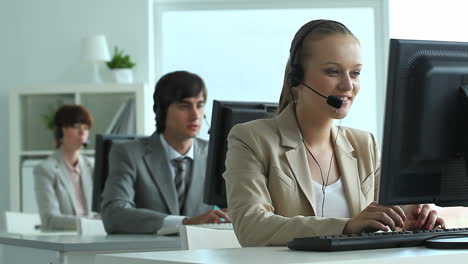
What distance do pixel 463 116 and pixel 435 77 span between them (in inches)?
4.6

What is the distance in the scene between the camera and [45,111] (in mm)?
6906

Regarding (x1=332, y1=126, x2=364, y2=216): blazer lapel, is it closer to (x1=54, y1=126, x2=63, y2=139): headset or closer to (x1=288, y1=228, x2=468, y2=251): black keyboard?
(x1=288, y1=228, x2=468, y2=251): black keyboard

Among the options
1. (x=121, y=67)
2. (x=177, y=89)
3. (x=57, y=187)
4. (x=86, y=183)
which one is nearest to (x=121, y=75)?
(x=121, y=67)

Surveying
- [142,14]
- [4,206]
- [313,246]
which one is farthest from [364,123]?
[313,246]

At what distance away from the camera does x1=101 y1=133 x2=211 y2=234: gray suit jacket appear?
145 inches

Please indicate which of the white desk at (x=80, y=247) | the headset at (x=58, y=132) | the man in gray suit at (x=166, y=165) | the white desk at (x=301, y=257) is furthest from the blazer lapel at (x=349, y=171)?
the headset at (x=58, y=132)

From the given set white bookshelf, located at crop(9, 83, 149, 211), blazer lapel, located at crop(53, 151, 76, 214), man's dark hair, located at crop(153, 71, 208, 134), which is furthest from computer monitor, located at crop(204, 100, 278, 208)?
white bookshelf, located at crop(9, 83, 149, 211)

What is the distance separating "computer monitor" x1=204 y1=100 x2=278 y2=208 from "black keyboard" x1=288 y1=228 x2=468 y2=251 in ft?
3.94

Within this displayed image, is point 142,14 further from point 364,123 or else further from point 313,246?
point 313,246

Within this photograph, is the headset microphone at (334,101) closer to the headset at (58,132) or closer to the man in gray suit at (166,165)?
→ the man in gray suit at (166,165)

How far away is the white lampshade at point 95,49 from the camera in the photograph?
6691 mm

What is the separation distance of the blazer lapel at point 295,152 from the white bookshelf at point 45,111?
436 cm

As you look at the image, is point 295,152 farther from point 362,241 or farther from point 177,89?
point 177,89

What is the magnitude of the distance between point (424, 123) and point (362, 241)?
0.31 metres
